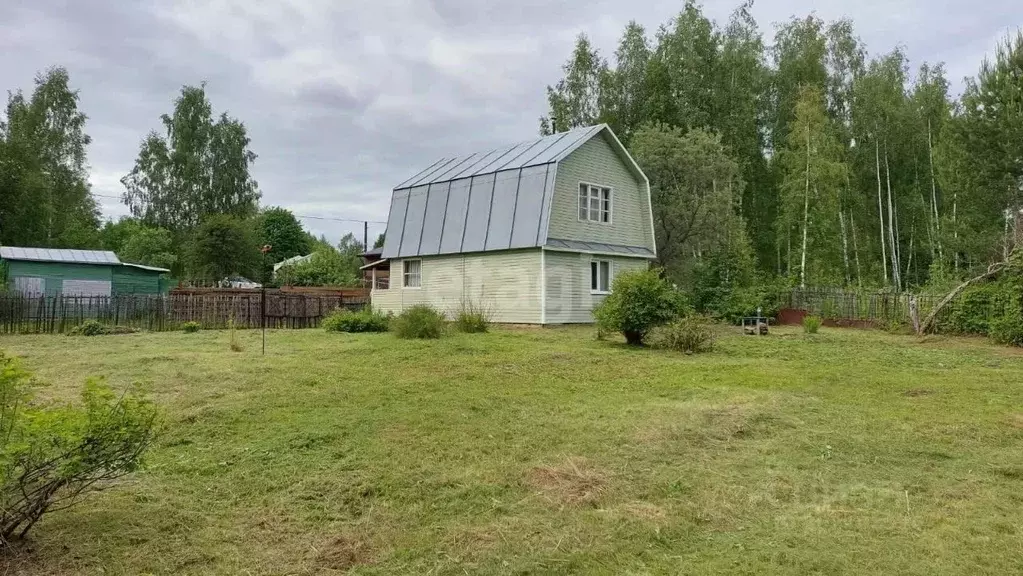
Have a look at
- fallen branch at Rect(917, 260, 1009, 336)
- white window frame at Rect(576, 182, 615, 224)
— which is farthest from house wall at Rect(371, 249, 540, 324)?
fallen branch at Rect(917, 260, 1009, 336)

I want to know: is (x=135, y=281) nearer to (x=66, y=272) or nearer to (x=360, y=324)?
(x=66, y=272)

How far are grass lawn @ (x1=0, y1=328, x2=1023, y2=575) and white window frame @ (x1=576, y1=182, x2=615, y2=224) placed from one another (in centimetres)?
1154

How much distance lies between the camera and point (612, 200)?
70.5 feet

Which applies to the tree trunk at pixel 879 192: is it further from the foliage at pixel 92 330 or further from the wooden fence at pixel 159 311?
the foliage at pixel 92 330

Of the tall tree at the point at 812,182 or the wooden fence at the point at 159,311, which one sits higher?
the tall tree at the point at 812,182

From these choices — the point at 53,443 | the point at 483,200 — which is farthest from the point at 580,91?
the point at 53,443

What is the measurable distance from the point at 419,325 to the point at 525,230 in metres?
5.99

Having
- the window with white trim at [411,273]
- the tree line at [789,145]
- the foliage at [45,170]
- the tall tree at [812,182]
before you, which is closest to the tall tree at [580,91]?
the tree line at [789,145]

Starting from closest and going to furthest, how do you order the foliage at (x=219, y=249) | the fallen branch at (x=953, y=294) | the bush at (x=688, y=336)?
the bush at (x=688, y=336) < the fallen branch at (x=953, y=294) < the foliage at (x=219, y=249)

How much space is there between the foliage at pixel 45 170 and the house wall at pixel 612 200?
2477cm

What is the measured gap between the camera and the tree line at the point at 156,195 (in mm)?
29641

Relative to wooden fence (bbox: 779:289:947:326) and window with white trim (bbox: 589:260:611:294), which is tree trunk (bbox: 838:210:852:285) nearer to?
wooden fence (bbox: 779:289:947:326)

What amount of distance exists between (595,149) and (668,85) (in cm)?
1304

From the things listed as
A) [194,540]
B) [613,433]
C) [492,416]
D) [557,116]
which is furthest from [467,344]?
[557,116]
